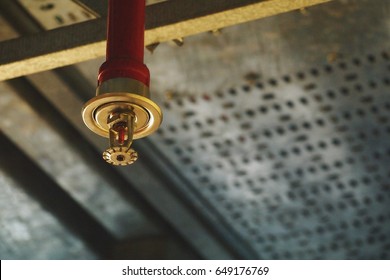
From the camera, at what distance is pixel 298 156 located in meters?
4.52

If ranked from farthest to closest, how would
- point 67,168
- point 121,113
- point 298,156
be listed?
point 67,168 → point 298,156 → point 121,113

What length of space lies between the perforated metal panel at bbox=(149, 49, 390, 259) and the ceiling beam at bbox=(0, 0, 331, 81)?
1.36 metres

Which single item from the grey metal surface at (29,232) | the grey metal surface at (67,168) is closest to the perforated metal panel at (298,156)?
the grey metal surface at (67,168)

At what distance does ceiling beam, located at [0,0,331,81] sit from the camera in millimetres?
2779

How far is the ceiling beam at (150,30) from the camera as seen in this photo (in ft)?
9.12

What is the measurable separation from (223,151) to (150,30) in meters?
1.76

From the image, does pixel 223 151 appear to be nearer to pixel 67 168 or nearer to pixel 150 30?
pixel 67 168

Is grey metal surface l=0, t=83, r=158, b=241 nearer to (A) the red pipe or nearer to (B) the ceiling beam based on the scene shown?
(B) the ceiling beam

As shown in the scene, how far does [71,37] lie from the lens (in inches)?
118

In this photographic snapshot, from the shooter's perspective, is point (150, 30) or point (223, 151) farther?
→ point (223, 151)

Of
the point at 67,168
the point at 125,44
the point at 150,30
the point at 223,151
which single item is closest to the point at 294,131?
the point at 223,151

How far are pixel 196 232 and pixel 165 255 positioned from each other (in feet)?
0.76

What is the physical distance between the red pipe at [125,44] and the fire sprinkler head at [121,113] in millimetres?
31

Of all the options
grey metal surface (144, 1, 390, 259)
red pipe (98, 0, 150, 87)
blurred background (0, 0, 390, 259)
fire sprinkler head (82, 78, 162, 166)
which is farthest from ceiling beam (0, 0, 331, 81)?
grey metal surface (144, 1, 390, 259)
